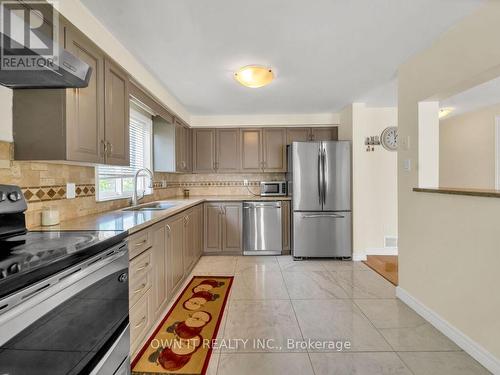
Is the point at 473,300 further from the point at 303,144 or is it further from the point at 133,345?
the point at 303,144

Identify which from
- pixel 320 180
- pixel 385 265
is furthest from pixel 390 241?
pixel 320 180

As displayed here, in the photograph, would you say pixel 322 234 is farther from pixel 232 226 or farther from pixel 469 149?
pixel 469 149

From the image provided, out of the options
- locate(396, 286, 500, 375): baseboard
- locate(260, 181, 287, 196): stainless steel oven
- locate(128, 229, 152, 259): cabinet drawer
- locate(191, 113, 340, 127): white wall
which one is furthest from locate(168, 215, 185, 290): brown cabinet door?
locate(396, 286, 500, 375): baseboard

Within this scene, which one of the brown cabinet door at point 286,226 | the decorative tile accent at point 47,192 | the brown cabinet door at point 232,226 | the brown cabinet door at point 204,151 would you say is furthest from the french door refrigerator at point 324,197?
the decorative tile accent at point 47,192

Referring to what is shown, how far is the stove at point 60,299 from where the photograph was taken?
0.75 meters

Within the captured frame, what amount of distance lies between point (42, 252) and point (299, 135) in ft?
12.7

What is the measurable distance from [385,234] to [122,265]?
3.75 m

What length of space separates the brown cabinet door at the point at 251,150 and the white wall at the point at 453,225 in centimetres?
225

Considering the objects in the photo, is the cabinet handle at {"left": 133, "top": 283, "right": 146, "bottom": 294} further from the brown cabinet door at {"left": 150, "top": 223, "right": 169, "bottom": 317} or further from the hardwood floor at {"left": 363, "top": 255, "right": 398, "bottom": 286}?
the hardwood floor at {"left": 363, "top": 255, "right": 398, "bottom": 286}

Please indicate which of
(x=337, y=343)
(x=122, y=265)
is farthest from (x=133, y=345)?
(x=337, y=343)

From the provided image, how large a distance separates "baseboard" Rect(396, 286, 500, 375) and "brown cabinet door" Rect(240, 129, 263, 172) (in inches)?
108

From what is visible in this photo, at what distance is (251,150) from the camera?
433cm

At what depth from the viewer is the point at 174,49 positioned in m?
2.17

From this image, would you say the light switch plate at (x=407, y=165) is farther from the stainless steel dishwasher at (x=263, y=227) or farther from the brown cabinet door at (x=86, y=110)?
the brown cabinet door at (x=86, y=110)
